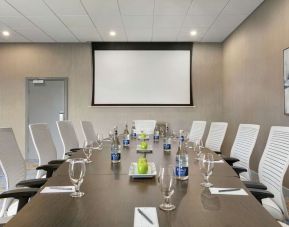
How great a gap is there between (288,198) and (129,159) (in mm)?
Answer: 2741

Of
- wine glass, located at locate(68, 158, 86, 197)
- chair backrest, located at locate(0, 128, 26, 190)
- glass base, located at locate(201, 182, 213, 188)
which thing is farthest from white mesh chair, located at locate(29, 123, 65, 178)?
glass base, located at locate(201, 182, 213, 188)

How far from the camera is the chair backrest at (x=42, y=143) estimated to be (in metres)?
2.99

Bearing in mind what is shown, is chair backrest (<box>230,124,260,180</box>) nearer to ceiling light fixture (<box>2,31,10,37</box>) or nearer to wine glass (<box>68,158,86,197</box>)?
wine glass (<box>68,158,86,197</box>)

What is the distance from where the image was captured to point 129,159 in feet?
8.20

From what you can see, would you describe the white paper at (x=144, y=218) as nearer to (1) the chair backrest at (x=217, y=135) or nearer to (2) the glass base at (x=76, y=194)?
(2) the glass base at (x=76, y=194)

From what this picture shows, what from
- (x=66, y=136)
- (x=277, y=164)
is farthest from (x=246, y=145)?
(x=66, y=136)

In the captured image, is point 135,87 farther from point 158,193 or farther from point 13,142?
point 158,193

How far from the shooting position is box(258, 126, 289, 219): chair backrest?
2.04m

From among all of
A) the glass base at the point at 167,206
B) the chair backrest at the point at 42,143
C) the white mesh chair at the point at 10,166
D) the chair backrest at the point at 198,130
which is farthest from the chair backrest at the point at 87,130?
the glass base at the point at 167,206

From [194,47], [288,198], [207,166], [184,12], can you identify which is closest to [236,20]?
[184,12]

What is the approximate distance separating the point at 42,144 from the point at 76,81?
4.23 m

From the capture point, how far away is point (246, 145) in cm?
296

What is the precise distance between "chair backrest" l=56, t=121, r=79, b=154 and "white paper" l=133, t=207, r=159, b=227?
284cm

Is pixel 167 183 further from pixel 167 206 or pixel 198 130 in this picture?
pixel 198 130
